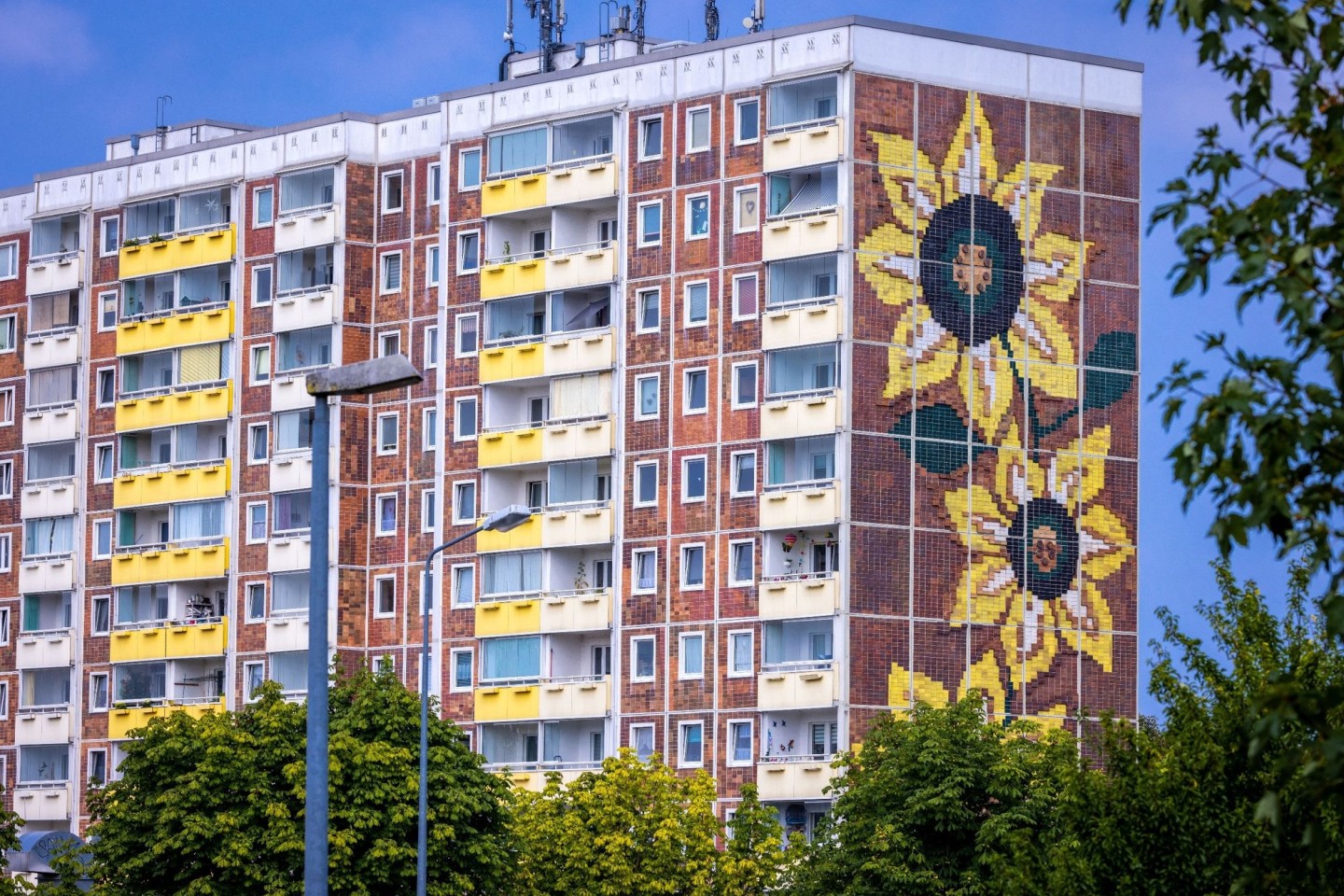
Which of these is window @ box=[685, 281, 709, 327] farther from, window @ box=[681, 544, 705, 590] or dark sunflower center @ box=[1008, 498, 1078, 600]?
dark sunflower center @ box=[1008, 498, 1078, 600]

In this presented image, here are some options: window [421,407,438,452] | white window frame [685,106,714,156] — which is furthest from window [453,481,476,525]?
white window frame [685,106,714,156]

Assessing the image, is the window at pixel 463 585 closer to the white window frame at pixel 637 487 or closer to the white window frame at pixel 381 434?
the white window frame at pixel 381 434

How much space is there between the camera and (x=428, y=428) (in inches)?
3999

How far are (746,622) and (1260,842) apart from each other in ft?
183

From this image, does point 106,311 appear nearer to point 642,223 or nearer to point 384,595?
point 384,595

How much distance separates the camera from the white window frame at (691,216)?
92438mm

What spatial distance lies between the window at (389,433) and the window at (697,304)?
15.0 metres

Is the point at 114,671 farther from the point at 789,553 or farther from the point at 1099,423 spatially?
the point at 1099,423

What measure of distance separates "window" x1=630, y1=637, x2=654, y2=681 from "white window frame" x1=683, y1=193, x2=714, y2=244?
44.5 ft

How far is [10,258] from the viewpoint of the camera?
118625 millimetres

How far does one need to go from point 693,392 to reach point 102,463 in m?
31.0

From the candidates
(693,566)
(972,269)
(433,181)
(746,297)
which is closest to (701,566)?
(693,566)

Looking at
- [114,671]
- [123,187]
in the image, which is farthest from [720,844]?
[123,187]

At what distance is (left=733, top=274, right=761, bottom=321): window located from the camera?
298ft
